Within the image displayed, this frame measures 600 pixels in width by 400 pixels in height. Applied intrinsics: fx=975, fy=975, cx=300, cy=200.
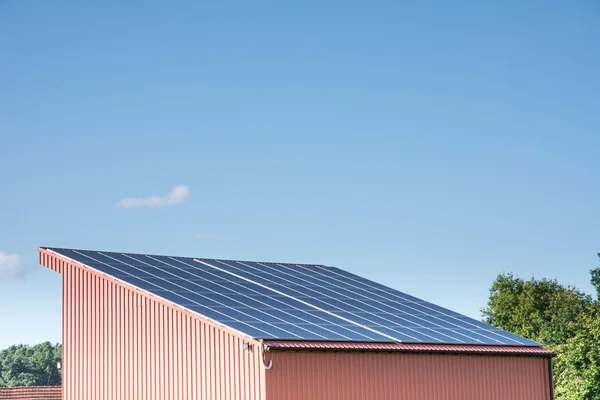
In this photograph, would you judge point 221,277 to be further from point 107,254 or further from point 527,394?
point 527,394

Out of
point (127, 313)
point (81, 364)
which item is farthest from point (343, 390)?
point (81, 364)

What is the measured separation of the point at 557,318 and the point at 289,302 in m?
59.5

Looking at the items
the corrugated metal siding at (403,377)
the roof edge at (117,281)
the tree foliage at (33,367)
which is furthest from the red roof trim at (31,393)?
the tree foliage at (33,367)

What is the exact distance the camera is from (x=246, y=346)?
86.7 ft

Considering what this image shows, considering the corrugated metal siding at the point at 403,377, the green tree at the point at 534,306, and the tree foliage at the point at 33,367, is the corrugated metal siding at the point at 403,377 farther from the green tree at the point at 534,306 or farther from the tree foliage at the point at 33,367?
the tree foliage at the point at 33,367

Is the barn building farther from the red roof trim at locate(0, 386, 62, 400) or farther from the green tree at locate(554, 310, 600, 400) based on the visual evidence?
the red roof trim at locate(0, 386, 62, 400)

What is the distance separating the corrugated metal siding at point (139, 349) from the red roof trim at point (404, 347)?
0.98 meters

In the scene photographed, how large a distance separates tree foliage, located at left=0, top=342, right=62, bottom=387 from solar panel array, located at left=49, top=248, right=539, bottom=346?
102467 mm

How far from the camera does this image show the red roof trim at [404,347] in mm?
26656

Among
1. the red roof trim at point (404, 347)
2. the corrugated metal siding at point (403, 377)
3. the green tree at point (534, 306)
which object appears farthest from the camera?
the green tree at point (534, 306)

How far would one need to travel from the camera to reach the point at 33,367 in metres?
139

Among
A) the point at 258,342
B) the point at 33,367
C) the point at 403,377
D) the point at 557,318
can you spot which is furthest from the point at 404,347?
the point at 33,367

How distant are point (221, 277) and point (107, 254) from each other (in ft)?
14.4

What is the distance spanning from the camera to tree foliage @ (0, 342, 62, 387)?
135 metres
